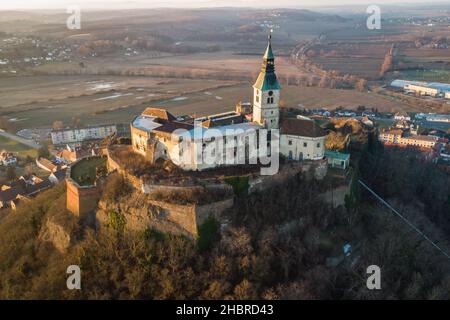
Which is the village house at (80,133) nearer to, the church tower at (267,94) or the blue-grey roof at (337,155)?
the church tower at (267,94)

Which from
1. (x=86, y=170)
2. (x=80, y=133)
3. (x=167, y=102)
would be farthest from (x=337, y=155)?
(x=167, y=102)

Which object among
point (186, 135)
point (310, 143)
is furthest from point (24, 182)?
point (310, 143)

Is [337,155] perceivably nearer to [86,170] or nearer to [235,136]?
[235,136]

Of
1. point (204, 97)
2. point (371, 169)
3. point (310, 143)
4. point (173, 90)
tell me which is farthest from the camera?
point (173, 90)

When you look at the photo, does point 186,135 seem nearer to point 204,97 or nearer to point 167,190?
point 167,190

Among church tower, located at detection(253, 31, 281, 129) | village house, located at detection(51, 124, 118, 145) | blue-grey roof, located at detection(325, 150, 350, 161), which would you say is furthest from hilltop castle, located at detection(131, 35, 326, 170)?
village house, located at detection(51, 124, 118, 145)

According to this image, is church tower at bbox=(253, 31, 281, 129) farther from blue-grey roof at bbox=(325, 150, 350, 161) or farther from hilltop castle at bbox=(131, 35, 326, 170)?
blue-grey roof at bbox=(325, 150, 350, 161)
